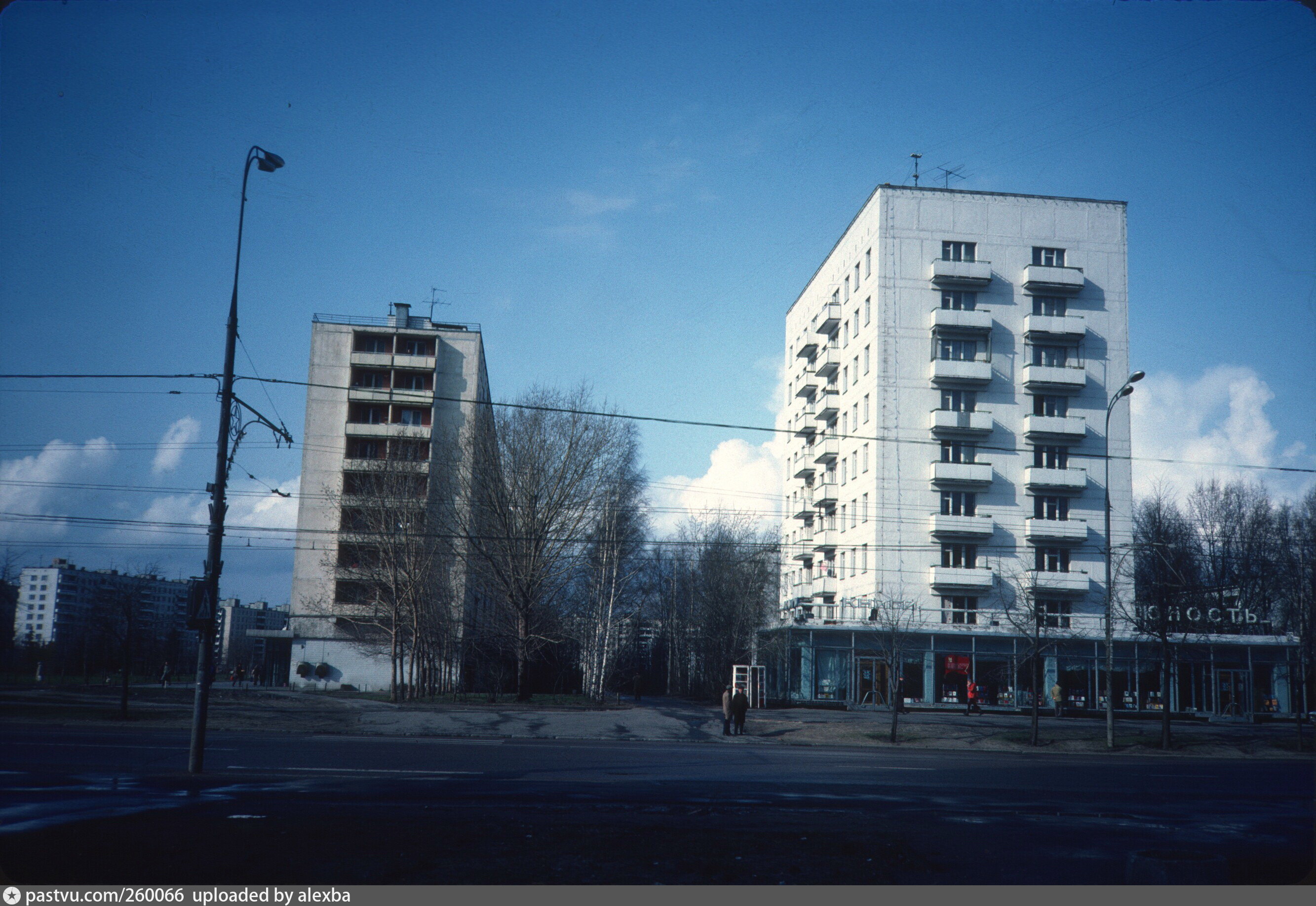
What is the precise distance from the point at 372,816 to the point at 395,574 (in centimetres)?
3376

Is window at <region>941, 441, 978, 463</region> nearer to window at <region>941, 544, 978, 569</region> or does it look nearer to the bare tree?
window at <region>941, 544, 978, 569</region>

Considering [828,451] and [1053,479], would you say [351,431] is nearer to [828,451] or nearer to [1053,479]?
[828,451]

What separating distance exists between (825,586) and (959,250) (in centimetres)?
2110

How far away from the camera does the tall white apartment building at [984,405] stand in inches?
1925

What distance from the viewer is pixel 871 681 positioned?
1837 inches

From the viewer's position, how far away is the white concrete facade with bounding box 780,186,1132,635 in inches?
1927

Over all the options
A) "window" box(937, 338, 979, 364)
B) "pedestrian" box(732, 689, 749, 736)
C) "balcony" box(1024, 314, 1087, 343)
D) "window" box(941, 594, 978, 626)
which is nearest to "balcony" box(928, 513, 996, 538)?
"window" box(941, 594, 978, 626)

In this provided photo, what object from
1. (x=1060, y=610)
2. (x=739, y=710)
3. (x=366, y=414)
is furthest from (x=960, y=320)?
(x=366, y=414)

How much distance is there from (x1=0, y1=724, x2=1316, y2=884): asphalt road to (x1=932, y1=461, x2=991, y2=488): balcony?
1158 inches

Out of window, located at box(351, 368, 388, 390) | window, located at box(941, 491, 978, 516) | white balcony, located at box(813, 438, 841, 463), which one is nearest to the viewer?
window, located at box(941, 491, 978, 516)

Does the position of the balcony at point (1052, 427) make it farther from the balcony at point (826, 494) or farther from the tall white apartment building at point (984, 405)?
the balcony at point (826, 494)

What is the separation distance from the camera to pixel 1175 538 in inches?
2163

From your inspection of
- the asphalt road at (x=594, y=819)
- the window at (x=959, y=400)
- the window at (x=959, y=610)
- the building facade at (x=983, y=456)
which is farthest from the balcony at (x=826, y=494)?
the asphalt road at (x=594, y=819)

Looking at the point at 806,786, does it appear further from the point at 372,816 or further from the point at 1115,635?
the point at 1115,635
